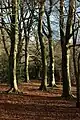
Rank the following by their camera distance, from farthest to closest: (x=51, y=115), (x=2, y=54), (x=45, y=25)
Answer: (x=2, y=54) < (x=45, y=25) < (x=51, y=115)

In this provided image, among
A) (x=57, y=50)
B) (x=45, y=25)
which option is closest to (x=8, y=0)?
(x=45, y=25)

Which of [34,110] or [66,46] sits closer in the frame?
[34,110]

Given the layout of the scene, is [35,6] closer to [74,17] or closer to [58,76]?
[74,17]

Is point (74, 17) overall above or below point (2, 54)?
above

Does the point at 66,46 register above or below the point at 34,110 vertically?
above

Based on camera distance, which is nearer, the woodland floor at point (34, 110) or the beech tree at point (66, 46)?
the woodland floor at point (34, 110)

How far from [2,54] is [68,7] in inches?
1033

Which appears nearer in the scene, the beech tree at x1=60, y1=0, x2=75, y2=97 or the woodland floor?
the woodland floor

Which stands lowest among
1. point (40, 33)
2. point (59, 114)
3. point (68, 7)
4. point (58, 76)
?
point (58, 76)

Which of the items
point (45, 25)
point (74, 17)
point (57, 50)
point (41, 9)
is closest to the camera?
point (74, 17)

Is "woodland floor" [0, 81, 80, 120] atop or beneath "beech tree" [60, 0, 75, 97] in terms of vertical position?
beneath

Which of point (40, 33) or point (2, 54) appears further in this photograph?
point (2, 54)

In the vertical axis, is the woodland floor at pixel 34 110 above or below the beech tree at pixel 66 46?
below

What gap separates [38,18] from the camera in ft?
89.7
